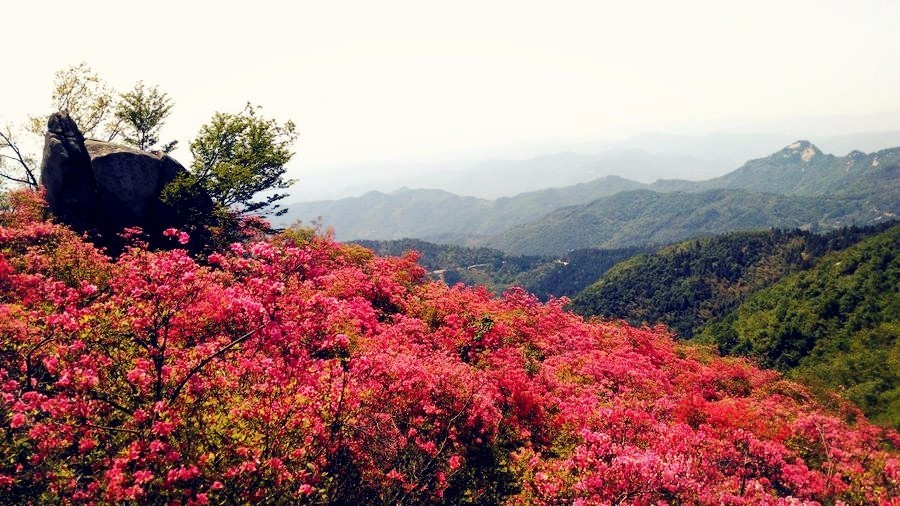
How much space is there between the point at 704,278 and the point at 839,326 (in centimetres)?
8237

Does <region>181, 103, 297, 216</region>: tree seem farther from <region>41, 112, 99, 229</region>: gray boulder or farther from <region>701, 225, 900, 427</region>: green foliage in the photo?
<region>701, 225, 900, 427</region>: green foliage

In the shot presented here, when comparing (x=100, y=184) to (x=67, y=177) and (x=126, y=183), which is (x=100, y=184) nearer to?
(x=126, y=183)

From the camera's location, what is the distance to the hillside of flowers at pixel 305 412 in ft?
27.4

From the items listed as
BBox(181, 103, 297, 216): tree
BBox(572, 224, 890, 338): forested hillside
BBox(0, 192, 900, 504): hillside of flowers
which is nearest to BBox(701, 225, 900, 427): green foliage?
BBox(572, 224, 890, 338): forested hillside

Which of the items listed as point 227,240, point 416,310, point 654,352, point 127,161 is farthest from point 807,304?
point 127,161

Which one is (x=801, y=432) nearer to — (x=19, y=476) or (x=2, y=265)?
(x=19, y=476)

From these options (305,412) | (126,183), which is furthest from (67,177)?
(305,412)

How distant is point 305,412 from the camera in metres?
9.59

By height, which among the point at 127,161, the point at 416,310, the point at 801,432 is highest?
the point at 127,161

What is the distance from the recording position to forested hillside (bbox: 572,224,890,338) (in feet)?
542

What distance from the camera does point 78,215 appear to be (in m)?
27.0

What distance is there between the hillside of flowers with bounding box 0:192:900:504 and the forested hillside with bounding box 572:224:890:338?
155 m

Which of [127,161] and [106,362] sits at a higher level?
[127,161]

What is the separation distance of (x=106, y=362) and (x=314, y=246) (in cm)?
2372
